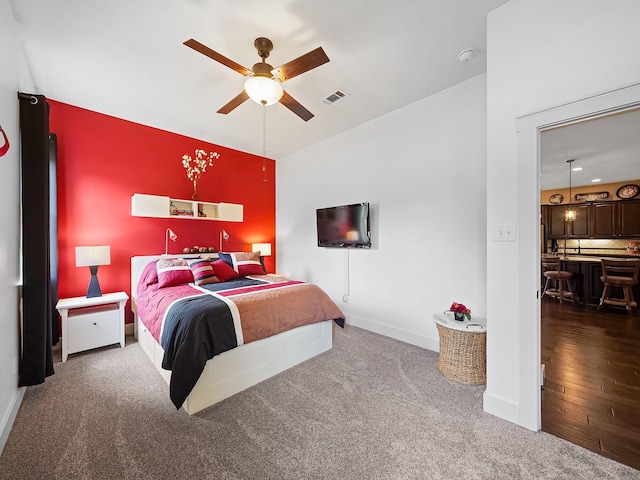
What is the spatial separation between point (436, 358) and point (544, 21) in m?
2.92

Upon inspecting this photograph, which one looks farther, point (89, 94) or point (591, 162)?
point (591, 162)

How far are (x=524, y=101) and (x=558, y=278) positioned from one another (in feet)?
15.5

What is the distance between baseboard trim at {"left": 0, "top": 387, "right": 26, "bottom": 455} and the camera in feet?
5.35

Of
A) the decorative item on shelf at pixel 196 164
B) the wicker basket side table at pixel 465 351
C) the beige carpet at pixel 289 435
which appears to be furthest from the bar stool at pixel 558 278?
the decorative item on shelf at pixel 196 164

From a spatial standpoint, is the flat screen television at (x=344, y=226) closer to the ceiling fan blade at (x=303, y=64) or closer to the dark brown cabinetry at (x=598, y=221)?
the ceiling fan blade at (x=303, y=64)

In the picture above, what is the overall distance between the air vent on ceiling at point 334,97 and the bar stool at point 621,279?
5.26 metres

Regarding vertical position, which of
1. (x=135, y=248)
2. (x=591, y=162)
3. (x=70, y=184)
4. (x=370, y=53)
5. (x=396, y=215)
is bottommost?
(x=135, y=248)

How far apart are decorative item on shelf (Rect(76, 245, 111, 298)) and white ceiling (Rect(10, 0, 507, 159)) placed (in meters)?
1.77

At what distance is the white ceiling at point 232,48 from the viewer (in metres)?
1.93

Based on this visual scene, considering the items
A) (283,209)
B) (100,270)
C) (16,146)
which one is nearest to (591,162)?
(283,209)

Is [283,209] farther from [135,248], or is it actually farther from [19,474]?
[19,474]

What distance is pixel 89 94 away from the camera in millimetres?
3010

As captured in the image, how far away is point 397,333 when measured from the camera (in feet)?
11.1

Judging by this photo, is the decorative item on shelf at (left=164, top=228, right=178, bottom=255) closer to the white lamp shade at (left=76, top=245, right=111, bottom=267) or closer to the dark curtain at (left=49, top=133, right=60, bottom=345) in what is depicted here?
the white lamp shade at (left=76, top=245, right=111, bottom=267)
